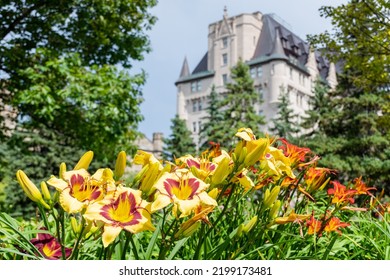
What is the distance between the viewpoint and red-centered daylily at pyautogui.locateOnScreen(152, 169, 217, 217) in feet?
4.99

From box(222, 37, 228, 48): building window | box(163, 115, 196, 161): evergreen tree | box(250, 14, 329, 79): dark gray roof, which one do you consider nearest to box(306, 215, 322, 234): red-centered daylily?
box(163, 115, 196, 161): evergreen tree

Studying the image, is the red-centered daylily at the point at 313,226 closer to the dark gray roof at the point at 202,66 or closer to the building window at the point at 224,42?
the building window at the point at 224,42

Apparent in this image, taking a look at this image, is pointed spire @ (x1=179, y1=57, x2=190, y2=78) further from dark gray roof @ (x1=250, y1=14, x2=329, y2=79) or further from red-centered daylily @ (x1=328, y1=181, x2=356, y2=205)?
red-centered daylily @ (x1=328, y1=181, x2=356, y2=205)

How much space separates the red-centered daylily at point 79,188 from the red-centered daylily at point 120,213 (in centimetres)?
4

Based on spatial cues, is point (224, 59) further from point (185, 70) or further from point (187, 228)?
point (187, 228)

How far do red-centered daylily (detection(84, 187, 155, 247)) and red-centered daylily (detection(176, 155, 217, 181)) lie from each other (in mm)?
259

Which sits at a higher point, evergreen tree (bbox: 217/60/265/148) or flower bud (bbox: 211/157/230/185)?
evergreen tree (bbox: 217/60/265/148)

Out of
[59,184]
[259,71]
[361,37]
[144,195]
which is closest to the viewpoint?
[59,184]

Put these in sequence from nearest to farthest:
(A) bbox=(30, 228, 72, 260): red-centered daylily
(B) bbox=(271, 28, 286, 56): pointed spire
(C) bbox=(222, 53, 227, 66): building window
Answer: (A) bbox=(30, 228, 72, 260): red-centered daylily
(B) bbox=(271, 28, 286, 56): pointed spire
(C) bbox=(222, 53, 227, 66): building window

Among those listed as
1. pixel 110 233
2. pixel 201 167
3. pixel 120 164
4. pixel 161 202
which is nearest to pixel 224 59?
pixel 201 167

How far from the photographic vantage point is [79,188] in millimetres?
1581

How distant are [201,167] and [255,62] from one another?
6329cm

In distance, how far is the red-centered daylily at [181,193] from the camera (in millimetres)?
1521
